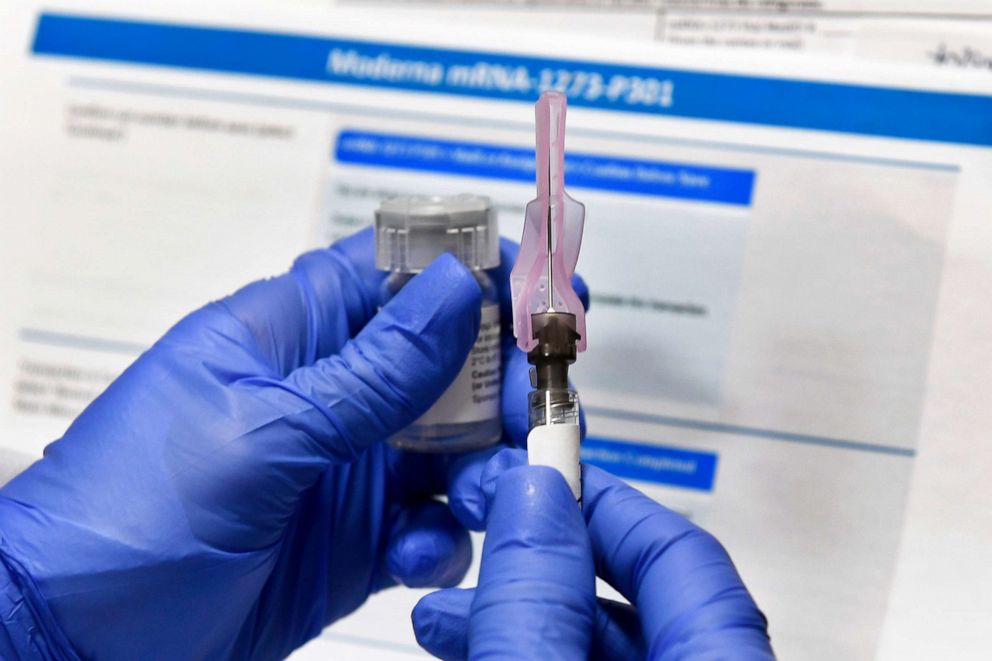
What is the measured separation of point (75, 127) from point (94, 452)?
45cm

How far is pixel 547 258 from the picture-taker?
1.83 feet

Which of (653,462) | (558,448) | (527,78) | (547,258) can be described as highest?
(527,78)

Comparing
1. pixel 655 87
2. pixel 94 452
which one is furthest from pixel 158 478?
pixel 655 87

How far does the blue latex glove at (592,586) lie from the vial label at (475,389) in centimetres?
6

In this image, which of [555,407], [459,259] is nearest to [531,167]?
[459,259]

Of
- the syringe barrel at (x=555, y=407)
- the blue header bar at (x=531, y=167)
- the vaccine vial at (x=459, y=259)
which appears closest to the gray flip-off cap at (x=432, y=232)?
the vaccine vial at (x=459, y=259)

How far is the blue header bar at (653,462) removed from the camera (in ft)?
2.65

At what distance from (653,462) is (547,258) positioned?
0.33 meters

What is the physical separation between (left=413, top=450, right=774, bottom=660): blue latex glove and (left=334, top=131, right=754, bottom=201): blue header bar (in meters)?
0.35

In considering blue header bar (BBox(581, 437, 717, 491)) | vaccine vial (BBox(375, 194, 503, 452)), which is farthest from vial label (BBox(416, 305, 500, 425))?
blue header bar (BBox(581, 437, 717, 491))

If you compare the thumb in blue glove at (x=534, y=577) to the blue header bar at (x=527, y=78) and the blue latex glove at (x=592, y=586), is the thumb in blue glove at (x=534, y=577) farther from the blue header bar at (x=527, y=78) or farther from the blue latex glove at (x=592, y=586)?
the blue header bar at (x=527, y=78)

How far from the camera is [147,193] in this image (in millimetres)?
902

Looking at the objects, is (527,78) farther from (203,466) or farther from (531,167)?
(203,466)

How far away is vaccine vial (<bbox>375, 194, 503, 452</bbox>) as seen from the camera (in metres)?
0.61
